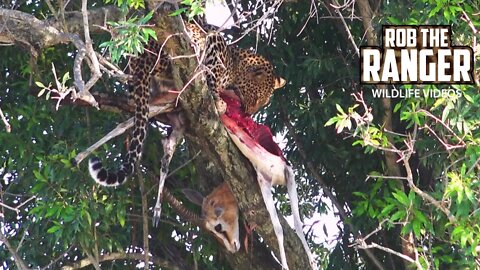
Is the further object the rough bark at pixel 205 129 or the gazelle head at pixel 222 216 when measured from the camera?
the gazelle head at pixel 222 216

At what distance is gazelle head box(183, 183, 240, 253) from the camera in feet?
24.9

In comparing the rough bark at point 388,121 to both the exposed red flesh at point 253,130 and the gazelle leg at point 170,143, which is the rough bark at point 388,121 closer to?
the exposed red flesh at point 253,130

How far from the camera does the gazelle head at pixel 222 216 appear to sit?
760 centimetres

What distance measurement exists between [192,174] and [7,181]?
139 cm

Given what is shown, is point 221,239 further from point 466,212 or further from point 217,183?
point 466,212

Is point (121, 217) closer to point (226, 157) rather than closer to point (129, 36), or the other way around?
point (226, 157)

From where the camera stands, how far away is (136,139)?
7109 mm

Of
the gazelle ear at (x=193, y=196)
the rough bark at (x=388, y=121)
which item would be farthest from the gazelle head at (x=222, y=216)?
the rough bark at (x=388, y=121)

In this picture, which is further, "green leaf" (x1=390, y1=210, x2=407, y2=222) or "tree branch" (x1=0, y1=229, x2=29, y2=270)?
"tree branch" (x1=0, y1=229, x2=29, y2=270)

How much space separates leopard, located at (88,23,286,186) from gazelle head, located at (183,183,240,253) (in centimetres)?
62

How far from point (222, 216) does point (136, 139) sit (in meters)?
0.90

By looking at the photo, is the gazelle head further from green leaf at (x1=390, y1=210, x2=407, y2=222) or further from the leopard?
green leaf at (x1=390, y1=210, x2=407, y2=222)

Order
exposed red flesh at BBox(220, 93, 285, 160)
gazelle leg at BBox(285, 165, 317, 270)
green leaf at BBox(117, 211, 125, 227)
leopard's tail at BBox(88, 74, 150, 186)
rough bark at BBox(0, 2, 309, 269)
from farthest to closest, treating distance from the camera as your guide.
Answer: green leaf at BBox(117, 211, 125, 227), exposed red flesh at BBox(220, 93, 285, 160), gazelle leg at BBox(285, 165, 317, 270), leopard's tail at BBox(88, 74, 150, 186), rough bark at BBox(0, 2, 309, 269)

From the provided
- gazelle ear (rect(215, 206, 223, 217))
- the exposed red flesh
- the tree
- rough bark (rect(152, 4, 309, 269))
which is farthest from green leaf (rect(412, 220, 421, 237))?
gazelle ear (rect(215, 206, 223, 217))
